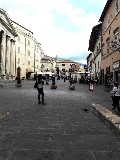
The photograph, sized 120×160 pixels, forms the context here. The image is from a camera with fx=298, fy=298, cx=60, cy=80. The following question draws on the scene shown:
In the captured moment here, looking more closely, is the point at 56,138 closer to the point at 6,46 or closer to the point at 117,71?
the point at 117,71

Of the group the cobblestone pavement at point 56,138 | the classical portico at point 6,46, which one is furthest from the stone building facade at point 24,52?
the cobblestone pavement at point 56,138

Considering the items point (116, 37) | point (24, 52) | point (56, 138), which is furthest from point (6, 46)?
point (56, 138)

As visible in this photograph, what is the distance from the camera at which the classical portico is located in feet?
183

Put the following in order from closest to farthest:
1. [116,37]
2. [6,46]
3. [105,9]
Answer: [116,37] → [105,9] → [6,46]

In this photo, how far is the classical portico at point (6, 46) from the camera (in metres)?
55.8

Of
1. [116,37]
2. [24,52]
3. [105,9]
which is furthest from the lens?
[24,52]

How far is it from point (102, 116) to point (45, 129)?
2308mm

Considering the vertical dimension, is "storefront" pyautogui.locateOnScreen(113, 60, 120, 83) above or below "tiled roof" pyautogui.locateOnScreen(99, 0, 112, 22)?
below

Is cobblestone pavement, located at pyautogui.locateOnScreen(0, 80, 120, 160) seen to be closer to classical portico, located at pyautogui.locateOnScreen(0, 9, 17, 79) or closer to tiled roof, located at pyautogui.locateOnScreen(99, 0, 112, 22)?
tiled roof, located at pyautogui.locateOnScreen(99, 0, 112, 22)

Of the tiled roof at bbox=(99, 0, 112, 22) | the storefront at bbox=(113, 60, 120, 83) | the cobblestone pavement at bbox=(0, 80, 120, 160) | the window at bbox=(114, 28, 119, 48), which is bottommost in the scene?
the cobblestone pavement at bbox=(0, 80, 120, 160)

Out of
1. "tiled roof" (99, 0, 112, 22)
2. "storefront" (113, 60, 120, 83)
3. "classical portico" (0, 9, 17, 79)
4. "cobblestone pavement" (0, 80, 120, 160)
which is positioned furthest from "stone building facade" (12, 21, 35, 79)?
"cobblestone pavement" (0, 80, 120, 160)

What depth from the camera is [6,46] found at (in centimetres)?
6022

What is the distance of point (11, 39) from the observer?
64.1 meters

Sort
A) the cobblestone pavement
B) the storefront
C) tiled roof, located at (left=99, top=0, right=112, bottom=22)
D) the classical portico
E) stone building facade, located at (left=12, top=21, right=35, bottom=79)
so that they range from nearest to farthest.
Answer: the cobblestone pavement
the storefront
tiled roof, located at (left=99, top=0, right=112, bottom=22)
the classical portico
stone building facade, located at (left=12, top=21, right=35, bottom=79)
